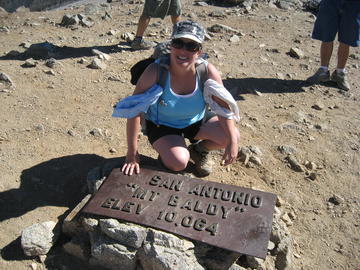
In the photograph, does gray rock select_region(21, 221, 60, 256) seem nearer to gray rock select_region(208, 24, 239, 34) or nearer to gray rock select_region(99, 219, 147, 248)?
gray rock select_region(99, 219, 147, 248)

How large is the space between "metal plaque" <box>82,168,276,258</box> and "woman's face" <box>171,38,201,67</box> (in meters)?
0.92

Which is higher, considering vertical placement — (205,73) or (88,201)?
(205,73)

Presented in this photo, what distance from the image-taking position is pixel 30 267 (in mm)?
3152

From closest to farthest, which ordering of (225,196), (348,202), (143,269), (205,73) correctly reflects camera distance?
1. (143,269)
2. (225,196)
3. (205,73)
4. (348,202)

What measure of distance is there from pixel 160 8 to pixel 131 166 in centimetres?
378

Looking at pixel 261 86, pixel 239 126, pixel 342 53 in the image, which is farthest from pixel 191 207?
pixel 342 53

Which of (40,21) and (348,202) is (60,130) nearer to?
(348,202)

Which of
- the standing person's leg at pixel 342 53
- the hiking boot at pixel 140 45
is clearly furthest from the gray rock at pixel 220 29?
the standing person's leg at pixel 342 53

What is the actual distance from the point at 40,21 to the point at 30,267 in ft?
19.3

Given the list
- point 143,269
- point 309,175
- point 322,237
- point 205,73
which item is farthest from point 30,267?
point 309,175

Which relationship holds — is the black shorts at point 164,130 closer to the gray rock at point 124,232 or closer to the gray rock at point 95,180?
the gray rock at point 95,180

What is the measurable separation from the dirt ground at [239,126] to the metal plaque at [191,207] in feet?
1.73

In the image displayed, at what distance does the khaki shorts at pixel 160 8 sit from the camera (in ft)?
21.2

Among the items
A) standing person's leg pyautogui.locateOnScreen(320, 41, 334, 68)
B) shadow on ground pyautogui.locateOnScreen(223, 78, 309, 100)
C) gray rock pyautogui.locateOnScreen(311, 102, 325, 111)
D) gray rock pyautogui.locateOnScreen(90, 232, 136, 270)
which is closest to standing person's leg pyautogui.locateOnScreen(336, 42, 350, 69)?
standing person's leg pyautogui.locateOnScreen(320, 41, 334, 68)
